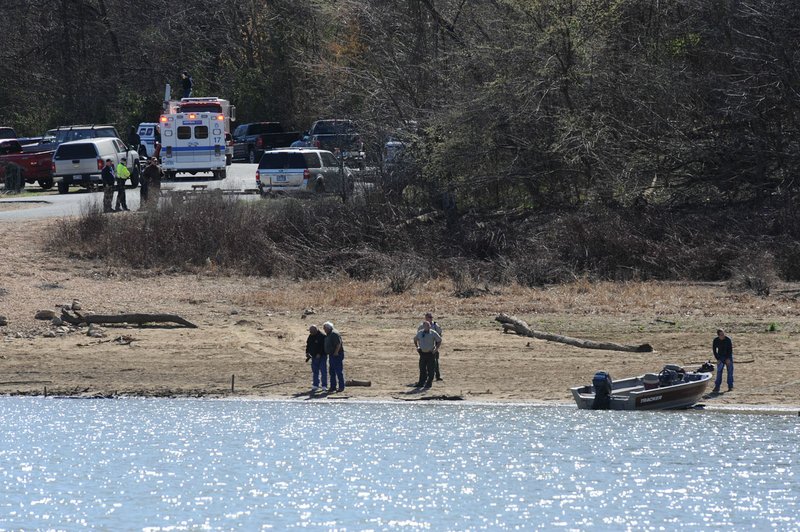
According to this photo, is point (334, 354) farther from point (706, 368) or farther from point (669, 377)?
point (706, 368)

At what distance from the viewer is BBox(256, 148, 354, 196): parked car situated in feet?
135

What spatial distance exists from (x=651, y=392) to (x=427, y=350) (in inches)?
154

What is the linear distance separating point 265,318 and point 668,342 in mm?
8866

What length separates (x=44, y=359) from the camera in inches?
1042

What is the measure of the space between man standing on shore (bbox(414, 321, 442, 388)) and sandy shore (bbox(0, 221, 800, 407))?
9.9 inches

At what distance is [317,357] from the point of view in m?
23.5

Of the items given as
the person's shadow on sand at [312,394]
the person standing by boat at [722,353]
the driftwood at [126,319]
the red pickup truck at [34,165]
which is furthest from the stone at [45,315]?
the red pickup truck at [34,165]

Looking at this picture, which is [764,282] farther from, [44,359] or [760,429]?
[44,359]

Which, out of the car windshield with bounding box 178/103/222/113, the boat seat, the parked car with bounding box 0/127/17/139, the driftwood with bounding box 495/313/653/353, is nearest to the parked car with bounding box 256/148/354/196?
the car windshield with bounding box 178/103/222/113

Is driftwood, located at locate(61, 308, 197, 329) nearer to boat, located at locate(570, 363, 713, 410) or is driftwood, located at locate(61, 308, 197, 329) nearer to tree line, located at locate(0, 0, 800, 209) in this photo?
boat, located at locate(570, 363, 713, 410)

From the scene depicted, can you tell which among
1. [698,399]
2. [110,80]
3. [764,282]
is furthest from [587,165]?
[110,80]

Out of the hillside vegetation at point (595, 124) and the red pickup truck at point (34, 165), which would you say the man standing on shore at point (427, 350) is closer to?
the hillside vegetation at point (595, 124)

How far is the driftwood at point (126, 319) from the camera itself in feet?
93.4

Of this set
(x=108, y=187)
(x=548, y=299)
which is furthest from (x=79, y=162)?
(x=548, y=299)
